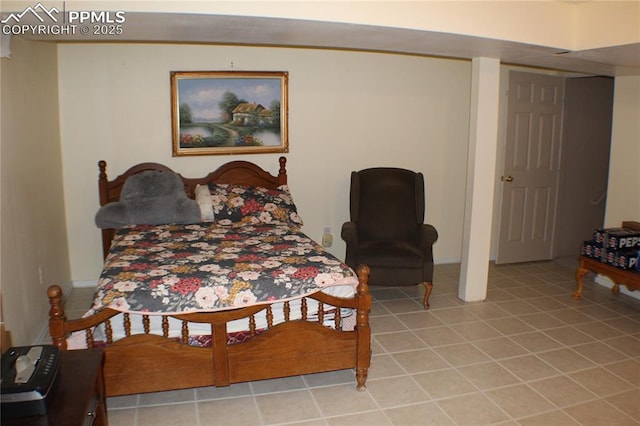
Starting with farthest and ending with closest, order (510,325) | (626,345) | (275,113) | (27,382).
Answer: (275,113)
(510,325)
(626,345)
(27,382)

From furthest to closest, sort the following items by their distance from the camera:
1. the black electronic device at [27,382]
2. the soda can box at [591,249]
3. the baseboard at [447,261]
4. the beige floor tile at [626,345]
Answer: the baseboard at [447,261], the soda can box at [591,249], the beige floor tile at [626,345], the black electronic device at [27,382]

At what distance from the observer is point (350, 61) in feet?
16.4

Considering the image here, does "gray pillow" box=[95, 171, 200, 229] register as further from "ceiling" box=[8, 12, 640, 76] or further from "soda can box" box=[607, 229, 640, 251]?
"soda can box" box=[607, 229, 640, 251]

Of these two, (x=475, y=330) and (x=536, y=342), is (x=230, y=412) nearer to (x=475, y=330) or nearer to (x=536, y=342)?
(x=475, y=330)

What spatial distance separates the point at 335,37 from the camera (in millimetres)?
3387

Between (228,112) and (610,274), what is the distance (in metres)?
3.61

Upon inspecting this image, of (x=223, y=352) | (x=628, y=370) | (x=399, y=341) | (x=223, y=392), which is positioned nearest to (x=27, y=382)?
(x=223, y=352)

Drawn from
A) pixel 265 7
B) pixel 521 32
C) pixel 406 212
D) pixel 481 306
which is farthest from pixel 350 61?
pixel 481 306

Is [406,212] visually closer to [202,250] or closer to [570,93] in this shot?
[202,250]

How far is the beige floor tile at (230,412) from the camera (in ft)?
8.73

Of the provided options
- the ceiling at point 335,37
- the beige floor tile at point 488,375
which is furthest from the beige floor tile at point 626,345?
the ceiling at point 335,37

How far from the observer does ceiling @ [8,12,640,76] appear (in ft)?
9.74

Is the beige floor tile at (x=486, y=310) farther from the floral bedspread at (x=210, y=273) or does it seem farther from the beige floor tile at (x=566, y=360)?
the floral bedspread at (x=210, y=273)

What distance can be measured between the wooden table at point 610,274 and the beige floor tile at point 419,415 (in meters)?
2.31
